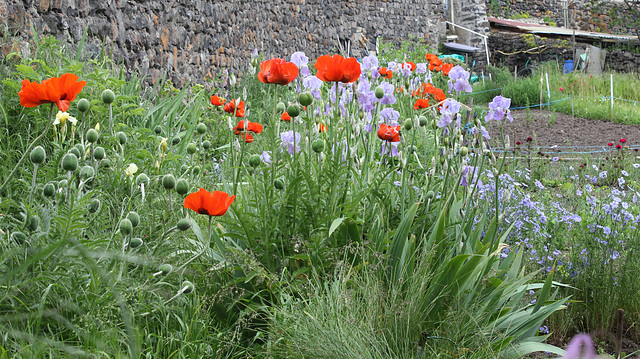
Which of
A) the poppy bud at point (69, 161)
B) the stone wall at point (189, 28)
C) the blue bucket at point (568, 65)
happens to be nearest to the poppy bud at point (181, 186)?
the poppy bud at point (69, 161)

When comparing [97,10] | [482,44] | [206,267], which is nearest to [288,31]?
[97,10]

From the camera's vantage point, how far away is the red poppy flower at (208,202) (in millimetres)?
1265

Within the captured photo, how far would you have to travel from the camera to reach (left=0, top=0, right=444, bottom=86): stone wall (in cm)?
329

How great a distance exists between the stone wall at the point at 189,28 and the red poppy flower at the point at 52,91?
5.87 feet

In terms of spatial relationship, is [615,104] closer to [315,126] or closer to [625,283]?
[625,283]

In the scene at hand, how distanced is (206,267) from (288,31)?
6.98 meters

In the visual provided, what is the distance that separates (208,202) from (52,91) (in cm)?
57

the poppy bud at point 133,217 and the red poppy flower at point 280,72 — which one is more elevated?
the red poppy flower at point 280,72

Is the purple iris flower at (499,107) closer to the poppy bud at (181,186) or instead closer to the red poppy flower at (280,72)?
the red poppy flower at (280,72)

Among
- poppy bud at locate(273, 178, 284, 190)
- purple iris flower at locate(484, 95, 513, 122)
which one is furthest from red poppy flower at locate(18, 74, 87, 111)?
purple iris flower at locate(484, 95, 513, 122)

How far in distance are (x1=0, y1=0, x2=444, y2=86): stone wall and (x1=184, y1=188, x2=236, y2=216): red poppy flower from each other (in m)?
2.29

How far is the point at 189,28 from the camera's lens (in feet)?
17.1

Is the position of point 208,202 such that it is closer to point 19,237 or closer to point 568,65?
point 19,237

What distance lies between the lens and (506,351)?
150 cm
